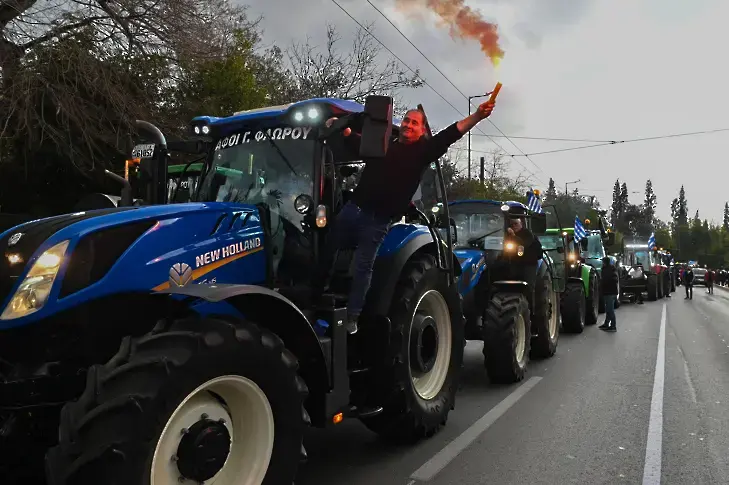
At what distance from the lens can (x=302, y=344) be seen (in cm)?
374

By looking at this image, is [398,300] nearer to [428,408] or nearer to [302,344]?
[428,408]

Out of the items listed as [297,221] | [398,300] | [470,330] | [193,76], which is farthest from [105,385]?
[193,76]

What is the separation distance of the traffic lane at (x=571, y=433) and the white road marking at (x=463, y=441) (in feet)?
0.22

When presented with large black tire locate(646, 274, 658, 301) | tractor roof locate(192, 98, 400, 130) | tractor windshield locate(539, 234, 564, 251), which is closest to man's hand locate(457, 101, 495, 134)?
tractor roof locate(192, 98, 400, 130)

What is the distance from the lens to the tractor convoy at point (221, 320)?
113 inches

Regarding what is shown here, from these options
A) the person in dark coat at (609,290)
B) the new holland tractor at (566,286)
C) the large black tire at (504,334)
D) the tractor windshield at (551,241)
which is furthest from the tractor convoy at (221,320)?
the person in dark coat at (609,290)

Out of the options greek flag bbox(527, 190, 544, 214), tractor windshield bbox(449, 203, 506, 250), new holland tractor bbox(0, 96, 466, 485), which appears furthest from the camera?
greek flag bbox(527, 190, 544, 214)

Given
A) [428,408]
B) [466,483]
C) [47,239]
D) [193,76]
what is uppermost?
[193,76]

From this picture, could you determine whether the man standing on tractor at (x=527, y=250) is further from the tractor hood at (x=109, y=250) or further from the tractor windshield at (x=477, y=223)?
the tractor hood at (x=109, y=250)

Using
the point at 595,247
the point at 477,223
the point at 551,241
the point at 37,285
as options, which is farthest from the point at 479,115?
the point at 595,247

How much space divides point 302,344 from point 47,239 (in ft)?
4.95

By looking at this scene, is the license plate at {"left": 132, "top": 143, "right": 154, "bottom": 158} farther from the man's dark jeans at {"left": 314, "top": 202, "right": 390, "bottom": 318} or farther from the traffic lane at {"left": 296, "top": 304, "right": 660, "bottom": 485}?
the traffic lane at {"left": 296, "top": 304, "right": 660, "bottom": 485}

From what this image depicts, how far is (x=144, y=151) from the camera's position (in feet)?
→ 15.1

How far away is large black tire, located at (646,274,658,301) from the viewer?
88.6ft
